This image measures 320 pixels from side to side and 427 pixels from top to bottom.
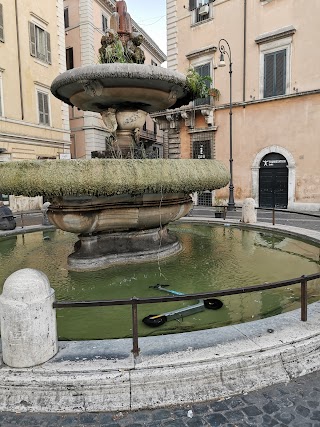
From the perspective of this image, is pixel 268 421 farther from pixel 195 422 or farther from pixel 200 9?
pixel 200 9

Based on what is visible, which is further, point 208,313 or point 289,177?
point 289,177

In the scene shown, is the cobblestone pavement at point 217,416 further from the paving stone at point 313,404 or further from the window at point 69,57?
the window at point 69,57

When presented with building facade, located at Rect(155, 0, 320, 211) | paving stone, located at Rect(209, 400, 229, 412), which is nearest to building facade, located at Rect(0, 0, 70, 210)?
building facade, located at Rect(155, 0, 320, 211)

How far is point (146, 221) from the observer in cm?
607

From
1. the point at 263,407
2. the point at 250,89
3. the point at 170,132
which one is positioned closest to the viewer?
the point at 263,407

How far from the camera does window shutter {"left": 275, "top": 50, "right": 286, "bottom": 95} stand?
17.8 metres

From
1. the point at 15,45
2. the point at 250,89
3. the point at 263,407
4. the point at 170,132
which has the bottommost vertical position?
the point at 263,407

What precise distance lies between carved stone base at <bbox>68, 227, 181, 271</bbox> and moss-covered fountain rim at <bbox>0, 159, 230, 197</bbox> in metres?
1.20

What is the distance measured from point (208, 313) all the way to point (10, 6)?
74.0 feet

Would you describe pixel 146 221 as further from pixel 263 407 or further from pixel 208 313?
pixel 263 407

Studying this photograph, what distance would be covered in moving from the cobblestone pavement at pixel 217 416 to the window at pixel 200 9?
2230 centimetres

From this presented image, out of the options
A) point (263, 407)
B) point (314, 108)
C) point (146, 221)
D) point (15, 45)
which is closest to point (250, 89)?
point (314, 108)

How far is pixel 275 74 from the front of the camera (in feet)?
59.3

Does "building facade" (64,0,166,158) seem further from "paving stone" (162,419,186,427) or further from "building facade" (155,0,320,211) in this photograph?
"paving stone" (162,419,186,427)
